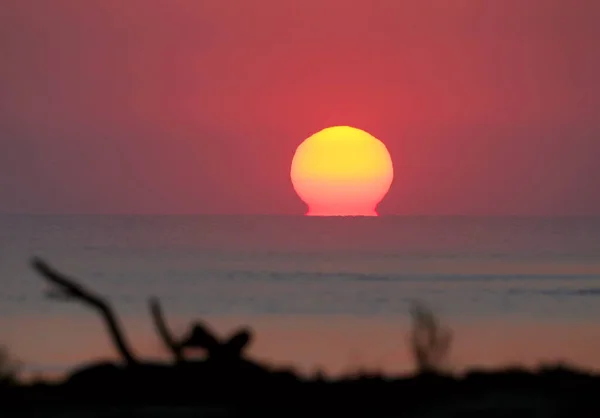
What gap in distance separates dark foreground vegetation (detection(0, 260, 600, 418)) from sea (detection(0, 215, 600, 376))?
1183mm

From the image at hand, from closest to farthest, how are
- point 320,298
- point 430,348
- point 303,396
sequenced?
point 303,396 < point 430,348 < point 320,298

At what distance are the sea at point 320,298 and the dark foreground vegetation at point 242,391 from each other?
1.18 m

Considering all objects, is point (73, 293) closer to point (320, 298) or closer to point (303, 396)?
point (303, 396)

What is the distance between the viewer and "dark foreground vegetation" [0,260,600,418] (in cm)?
1273

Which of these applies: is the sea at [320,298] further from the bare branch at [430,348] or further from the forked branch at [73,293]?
the bare branch at [430,348]

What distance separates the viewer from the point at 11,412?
12781 millimetres

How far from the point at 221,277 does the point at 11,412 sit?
137 feet

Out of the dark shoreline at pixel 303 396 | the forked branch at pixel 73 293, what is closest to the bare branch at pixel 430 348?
the dark shoreline at pixel 303 396

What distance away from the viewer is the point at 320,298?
140ft

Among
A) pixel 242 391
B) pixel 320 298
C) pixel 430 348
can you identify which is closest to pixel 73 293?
pixel 242 391

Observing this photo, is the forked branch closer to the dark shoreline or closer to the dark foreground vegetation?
the dark foreground vegetation

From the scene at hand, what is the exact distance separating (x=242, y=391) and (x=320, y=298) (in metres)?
29.0

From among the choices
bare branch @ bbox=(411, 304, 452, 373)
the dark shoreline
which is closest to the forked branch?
the dark shoreline

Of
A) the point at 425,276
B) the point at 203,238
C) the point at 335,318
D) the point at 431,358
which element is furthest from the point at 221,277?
the point at 203,238
